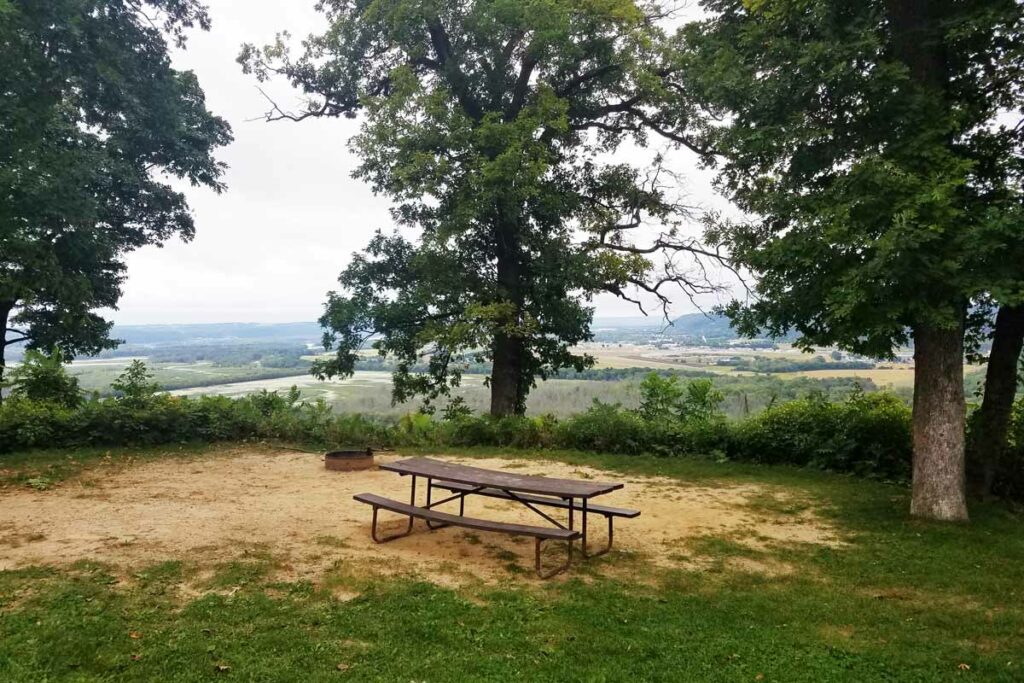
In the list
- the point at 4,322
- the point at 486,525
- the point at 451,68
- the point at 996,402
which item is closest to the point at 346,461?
the point at 486,525

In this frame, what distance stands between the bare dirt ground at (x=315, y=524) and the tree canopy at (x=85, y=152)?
259 inches

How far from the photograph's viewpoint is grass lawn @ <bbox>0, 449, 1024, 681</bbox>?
12.6 ft

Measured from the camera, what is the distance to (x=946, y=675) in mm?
3877

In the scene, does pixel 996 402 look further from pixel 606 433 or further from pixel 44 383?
pixel 44 383

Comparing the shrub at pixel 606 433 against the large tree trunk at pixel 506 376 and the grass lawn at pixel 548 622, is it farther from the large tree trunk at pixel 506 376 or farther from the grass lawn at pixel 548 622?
the grass lawn at pixel 548 622

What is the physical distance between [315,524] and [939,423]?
6.60m

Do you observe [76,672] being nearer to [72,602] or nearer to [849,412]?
[72,602]

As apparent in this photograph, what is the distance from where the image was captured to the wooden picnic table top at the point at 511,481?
5543mm

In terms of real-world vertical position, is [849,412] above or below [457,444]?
above

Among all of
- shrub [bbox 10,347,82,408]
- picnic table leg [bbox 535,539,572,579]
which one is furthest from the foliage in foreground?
picnic table leg [bbox 535,539,572,579]

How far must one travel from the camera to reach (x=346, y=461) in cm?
1005

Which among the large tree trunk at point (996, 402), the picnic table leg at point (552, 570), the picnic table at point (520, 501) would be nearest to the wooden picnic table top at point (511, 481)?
the picnic table at point (520, 501)

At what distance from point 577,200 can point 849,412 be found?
671 cm

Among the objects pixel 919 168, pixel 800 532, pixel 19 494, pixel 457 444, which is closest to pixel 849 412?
pixel 800 532
